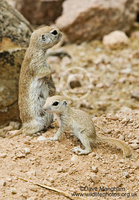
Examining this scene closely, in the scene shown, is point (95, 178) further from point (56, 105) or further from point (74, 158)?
point (56, 105)

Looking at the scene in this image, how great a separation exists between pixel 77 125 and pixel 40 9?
7231 mm

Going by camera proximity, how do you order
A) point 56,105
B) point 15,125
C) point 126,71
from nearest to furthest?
point 56,105 < point 15,125 < point 126,71

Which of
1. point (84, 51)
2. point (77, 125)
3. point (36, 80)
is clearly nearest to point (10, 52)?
point (36, 80)

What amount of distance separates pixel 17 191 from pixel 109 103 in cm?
361

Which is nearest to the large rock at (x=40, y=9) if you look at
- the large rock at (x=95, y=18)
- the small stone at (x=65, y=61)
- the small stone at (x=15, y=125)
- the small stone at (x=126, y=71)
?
the large rock at (x=95, y=18)

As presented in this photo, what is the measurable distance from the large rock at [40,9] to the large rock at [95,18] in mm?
1053

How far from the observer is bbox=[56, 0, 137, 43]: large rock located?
858cm

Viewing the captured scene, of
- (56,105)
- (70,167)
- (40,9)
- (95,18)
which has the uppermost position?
(40,9)

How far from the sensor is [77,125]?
3.67 meters

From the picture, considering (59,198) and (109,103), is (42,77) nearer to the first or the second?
(59,198)

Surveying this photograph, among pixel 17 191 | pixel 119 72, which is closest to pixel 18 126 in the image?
pixel 17 191

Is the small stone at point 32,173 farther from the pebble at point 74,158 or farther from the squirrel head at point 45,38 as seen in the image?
the squirrel head at point 45,38

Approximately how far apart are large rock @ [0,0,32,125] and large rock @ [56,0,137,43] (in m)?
3.79

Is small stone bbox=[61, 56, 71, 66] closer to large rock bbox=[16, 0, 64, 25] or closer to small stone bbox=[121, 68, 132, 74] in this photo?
small stone bbox=[121, 68, 132, 74]
